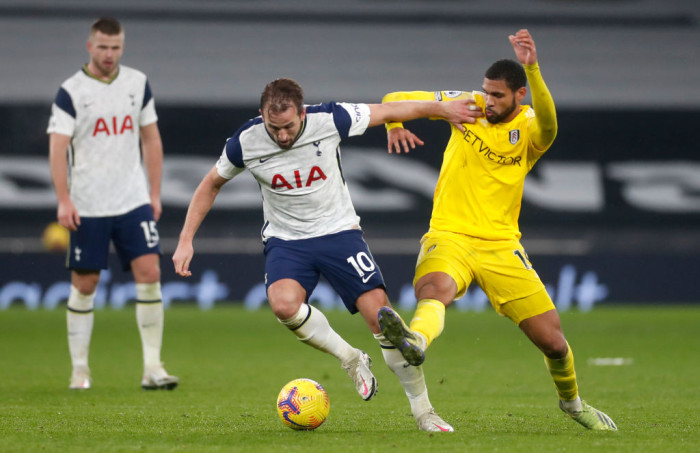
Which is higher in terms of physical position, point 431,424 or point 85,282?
point 85,282

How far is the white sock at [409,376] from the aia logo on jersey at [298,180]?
0.89m

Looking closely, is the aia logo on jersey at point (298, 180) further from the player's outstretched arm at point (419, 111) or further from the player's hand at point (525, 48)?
the player's hand at point (525, 48)

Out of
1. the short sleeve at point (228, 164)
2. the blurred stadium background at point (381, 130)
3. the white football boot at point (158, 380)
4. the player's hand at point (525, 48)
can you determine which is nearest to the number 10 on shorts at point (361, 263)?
the short sleeve at point (228, 164)

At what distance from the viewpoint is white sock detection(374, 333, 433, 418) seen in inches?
217

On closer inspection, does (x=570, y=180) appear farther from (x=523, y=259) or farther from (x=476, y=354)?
(x=523, y=259)

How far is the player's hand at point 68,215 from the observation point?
730 centimetres

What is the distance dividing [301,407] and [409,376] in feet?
1.90

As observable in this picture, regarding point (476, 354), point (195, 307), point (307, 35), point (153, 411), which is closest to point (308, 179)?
point (153, 411)

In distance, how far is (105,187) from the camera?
25.2 ft

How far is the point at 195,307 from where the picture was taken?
52.4 feet

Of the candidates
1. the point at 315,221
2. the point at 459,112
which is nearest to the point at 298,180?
the point at 315,221

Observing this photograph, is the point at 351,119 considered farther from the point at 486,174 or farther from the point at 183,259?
the point at 183,259

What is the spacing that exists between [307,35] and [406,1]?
1.99m

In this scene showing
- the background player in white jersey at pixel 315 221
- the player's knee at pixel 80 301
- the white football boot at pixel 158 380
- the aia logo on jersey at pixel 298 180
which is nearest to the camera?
the background player in white jersey at pixel 315 221
